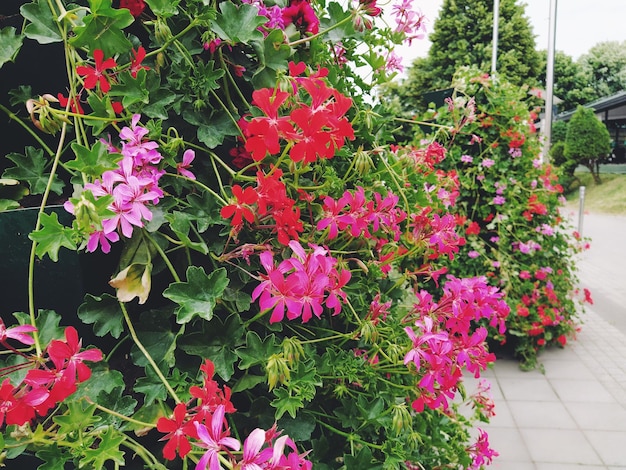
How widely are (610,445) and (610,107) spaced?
79.5 ft

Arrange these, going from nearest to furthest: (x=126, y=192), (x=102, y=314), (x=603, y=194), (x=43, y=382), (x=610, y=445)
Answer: (x=43, y=382) < (x=126, y=192) < (x=102, y=314) < (x=610, y=445) < (x=603, y=194)

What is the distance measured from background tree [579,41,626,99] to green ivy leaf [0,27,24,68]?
150 feet

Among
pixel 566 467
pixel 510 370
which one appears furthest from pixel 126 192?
pixel 510 370

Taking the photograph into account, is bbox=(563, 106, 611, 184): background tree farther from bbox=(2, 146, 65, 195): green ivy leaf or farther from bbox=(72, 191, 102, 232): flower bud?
bbox=(72, 191, 102, 232): flower bud

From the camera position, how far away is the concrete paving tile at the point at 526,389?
11.9 feet

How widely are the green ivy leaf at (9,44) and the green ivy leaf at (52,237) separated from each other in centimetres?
38

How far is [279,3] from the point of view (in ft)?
3.79

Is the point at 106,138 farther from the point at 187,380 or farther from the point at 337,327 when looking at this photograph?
the point at 337,327

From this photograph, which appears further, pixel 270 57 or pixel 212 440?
pixel 270 57

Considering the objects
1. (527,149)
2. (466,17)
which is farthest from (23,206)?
(466,17)

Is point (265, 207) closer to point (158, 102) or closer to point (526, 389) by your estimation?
point (158, 102)

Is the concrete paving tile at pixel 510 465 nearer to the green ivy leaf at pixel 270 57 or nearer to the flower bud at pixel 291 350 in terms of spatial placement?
the flower bud at pixel 291 350

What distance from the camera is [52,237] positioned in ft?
2.51

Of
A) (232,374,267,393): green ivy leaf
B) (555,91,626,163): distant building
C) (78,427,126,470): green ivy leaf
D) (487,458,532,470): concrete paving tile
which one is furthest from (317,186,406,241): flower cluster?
(555,91,626,163): distant building
